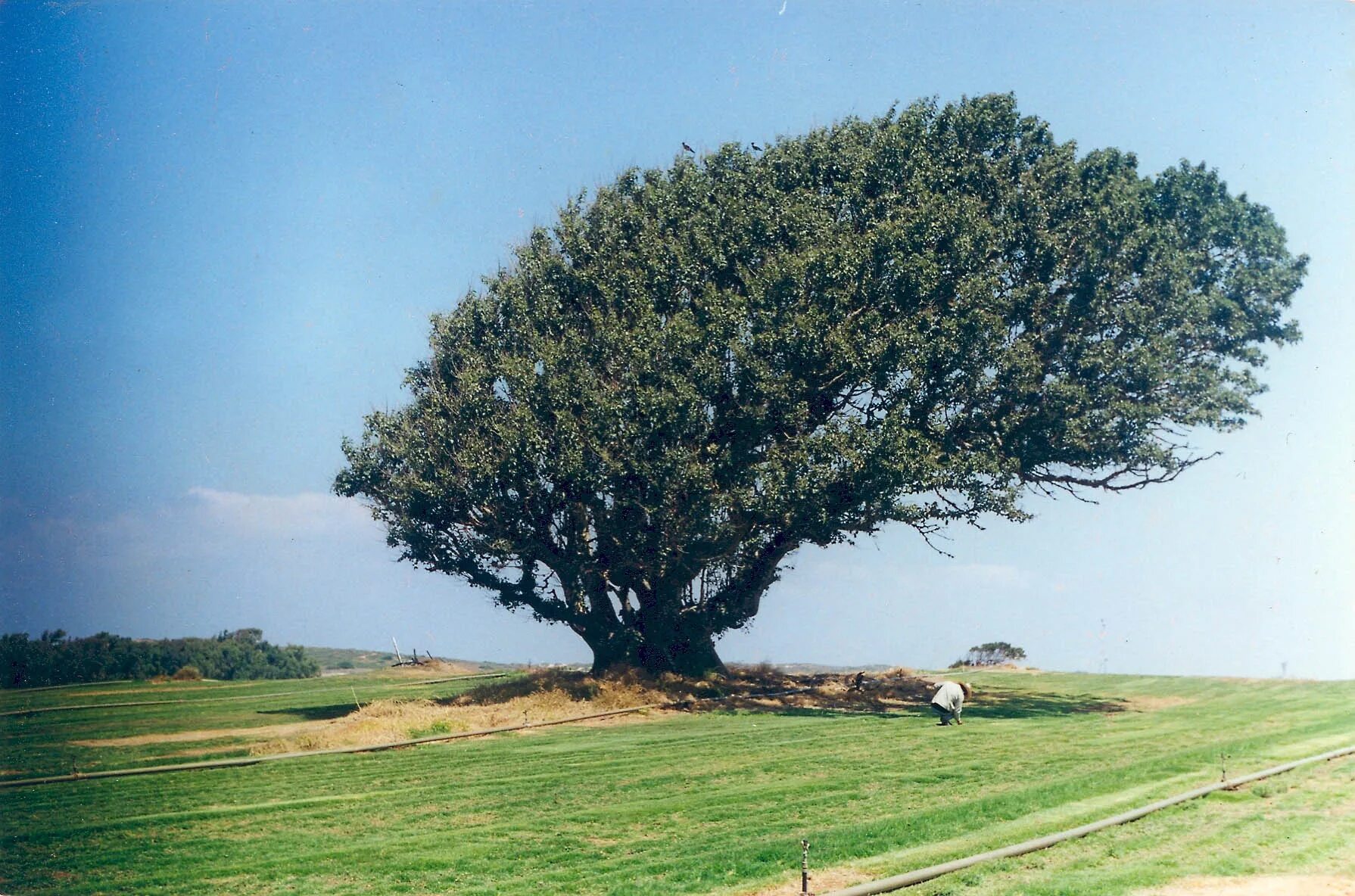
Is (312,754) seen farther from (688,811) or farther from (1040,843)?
(1040,843)

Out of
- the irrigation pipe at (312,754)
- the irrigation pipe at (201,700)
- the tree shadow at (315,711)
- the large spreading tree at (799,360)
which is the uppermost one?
the large spreading tree at (799,360)

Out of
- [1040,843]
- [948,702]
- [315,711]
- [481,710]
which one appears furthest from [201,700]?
[1040,843]

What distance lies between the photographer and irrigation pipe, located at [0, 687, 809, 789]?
906 inches

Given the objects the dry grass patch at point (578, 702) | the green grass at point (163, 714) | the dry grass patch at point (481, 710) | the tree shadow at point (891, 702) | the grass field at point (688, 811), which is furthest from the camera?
the tree shadow at point (891, 702)

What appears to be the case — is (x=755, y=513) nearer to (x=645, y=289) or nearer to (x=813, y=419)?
(x=813, y=419)

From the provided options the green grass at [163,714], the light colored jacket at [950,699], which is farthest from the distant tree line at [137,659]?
the light colored jacket at [950,699]

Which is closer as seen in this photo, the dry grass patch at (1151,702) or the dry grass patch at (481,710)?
the dry grass patch at (481,710)

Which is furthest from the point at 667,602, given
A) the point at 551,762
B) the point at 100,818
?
the point at 100,818

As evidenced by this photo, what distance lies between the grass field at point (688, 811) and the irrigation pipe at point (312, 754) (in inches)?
14.3

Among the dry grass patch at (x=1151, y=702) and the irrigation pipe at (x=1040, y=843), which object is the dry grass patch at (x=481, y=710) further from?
the irrigation pipe at (x=1040, y=843)

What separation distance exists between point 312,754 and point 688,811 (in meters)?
11.2

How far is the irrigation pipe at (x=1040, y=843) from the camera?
14859mm

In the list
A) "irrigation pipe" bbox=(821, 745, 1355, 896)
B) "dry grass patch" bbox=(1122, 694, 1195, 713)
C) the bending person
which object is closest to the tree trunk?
the bending person

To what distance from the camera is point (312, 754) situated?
87.5ft
